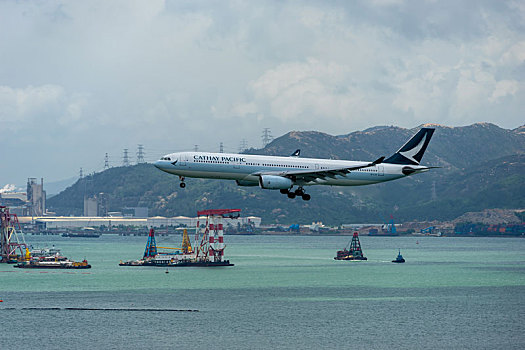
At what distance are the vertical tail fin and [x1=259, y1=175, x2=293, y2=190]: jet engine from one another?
33.6 m

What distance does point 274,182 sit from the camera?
128375 mm

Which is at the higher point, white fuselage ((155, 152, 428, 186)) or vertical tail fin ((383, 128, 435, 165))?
vertical tail fin ((383, 128, 435, 165))

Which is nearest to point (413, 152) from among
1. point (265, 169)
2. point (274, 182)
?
point (274, 182)

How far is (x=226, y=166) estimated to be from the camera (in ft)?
413

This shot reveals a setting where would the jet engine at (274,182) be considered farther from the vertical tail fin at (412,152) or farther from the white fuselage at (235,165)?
the vertical tail fin at (412,152)

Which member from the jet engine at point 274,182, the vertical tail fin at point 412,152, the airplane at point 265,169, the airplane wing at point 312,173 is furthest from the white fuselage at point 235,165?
the vertical tail fin at point 412,152

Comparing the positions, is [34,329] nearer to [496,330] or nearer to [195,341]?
[195,341]

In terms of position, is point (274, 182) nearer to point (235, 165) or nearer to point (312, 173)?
point (235, 165)

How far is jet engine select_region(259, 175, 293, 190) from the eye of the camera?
417 feet

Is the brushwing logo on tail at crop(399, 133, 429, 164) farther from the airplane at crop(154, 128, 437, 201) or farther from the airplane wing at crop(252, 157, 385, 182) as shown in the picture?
the airplane wing at crop(252, 157, 385, 182)

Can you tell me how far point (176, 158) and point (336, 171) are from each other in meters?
28.1

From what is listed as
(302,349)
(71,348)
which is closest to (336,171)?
(302,349)

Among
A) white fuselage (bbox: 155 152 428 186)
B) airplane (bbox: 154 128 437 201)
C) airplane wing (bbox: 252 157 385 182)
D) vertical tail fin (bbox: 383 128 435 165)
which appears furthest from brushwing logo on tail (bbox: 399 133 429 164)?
airplane wing (bbox: 252 157 385 182)

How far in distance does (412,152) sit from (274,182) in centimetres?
4252
